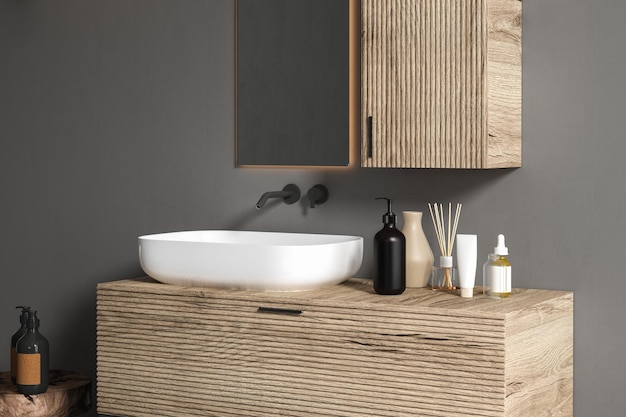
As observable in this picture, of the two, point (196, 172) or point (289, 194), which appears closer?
point (289, 194)

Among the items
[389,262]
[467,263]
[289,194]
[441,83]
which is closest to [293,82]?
[289,194]

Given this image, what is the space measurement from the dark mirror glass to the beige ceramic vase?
1.13 ft

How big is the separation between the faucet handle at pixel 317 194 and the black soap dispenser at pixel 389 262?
0.46m

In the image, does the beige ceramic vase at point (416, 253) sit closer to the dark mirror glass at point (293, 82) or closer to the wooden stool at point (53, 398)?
the dark mirror glass at point (293, 82)

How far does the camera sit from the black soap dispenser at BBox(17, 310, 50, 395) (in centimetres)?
311

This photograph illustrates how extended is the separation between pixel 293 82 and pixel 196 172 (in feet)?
1.70

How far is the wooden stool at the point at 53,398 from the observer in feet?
10.2

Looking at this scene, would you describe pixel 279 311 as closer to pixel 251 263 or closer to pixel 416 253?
pixel 251 263

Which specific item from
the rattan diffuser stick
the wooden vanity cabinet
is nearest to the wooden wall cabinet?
the rattan diffuser stick

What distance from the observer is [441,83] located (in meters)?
2.67

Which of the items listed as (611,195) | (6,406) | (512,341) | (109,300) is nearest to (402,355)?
(512,341)

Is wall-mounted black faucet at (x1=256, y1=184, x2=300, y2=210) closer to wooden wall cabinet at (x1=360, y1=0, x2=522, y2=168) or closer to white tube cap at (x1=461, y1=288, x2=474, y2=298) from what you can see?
wooden wall cabinet at (x1=360, y1=0, x2=522, y2=168)

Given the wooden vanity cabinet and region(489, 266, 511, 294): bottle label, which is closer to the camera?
the wooden vanity cabinet

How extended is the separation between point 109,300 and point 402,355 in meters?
0.98
